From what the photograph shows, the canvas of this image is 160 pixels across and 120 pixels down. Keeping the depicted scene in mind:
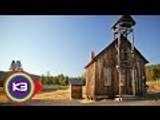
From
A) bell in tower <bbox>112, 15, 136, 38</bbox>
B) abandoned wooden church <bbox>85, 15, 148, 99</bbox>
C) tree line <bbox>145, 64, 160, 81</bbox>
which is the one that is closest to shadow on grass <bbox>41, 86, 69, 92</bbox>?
abandoned wooden church <bbox>85, 15, 148, 99</bbox>

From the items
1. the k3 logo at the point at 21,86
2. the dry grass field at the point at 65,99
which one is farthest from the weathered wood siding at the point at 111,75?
the k3 logo at the point at 21,86

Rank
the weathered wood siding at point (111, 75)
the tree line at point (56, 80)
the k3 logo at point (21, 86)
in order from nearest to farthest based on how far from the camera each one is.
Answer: the k3 logo at point (21, 86) → the tree line at point (56, 80) → the weathered wood siding at point (111, 75)

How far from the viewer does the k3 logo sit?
3949mm

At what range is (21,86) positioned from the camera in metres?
3.97

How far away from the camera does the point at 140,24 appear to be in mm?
4145

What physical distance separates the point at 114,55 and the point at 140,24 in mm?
611

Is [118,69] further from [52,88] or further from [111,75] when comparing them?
[52,88]

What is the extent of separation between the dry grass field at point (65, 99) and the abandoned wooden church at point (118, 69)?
124 mm

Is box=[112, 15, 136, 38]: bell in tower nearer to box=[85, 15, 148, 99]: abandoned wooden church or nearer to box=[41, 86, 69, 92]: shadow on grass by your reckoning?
box=[85, 15, 148, 99]: abandoned wooden church

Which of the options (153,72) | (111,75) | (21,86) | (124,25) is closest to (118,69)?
(111,75)

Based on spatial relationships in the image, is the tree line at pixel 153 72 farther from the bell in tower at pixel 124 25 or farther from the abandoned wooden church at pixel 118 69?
the bell in tower at pixel 124 25

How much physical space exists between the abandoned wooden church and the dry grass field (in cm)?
12

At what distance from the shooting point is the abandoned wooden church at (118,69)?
13.7 ft
